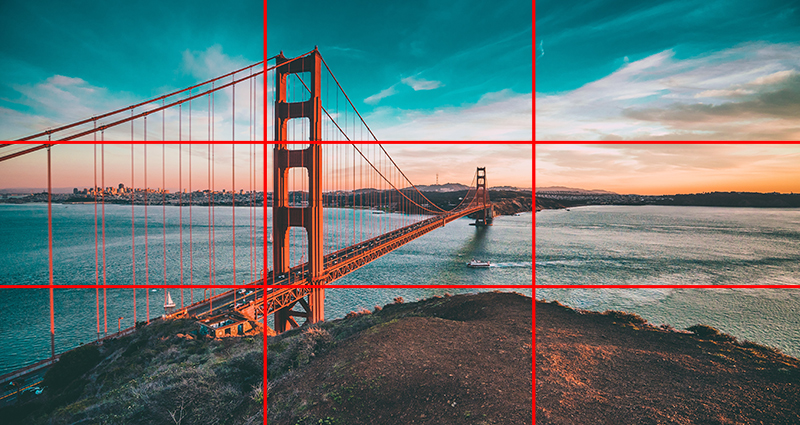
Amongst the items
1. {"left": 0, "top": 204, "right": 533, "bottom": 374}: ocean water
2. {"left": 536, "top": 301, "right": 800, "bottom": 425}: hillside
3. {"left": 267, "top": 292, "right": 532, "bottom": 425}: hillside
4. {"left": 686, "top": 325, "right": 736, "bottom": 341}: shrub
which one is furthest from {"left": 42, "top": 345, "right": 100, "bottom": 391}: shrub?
{"left": 686, "top": 325, "right": 736, "bottom": 341}: shrub

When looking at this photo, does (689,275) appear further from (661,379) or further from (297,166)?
(297,166)

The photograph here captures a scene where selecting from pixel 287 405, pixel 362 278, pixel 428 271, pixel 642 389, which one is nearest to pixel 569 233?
pixel 428 271

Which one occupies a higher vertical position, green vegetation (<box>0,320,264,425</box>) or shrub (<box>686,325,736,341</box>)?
shrub (<box>686,325,736,341</box>)

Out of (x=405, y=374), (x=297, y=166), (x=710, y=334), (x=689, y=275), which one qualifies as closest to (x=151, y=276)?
(x=297, y=166)

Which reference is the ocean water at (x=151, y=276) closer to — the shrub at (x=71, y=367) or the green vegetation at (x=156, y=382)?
the green vegetation at (x=156, y=382)

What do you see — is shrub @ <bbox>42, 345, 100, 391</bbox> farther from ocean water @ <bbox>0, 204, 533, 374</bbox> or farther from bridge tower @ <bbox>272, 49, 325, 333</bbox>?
bridge tower @ <bbox>272, 49, 325, 333</bbox>


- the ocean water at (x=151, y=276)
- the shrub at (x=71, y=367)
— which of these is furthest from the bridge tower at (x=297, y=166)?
the shrub at (x=71, y=367)
